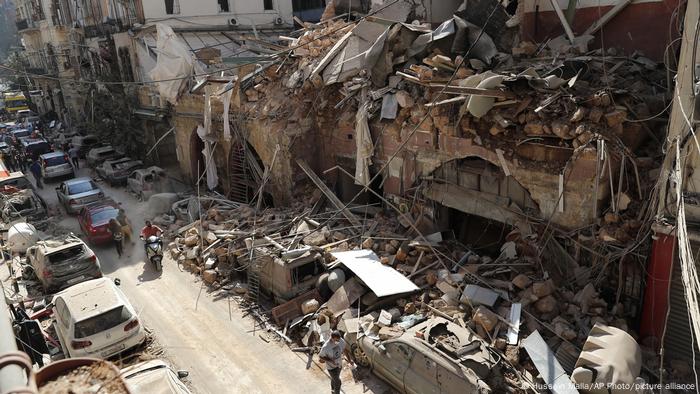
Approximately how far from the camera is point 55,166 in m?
24.9

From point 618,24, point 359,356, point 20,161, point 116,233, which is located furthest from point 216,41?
point 359,356

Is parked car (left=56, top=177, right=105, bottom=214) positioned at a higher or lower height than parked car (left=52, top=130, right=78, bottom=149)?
higher

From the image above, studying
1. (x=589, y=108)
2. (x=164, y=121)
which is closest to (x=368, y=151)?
(x=589, y=108)

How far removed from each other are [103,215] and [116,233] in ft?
4.33

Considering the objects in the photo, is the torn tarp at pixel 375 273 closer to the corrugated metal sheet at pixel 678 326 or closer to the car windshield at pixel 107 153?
the corrugated metal sheet at pixel 678 326

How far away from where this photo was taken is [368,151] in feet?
47.6

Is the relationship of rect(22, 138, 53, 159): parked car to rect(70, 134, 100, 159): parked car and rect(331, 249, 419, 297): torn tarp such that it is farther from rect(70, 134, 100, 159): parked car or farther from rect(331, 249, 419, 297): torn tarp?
rect(331, 249, 419, 297): torn tarp

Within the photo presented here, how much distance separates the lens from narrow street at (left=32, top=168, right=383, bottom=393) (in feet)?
32.7

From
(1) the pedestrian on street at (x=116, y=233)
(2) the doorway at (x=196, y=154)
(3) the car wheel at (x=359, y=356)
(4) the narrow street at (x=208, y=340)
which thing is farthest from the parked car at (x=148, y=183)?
(3) the car wheel at (x=359, y=356)

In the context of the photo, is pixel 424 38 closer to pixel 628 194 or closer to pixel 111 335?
pixel 628 194

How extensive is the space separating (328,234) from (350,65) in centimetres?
534

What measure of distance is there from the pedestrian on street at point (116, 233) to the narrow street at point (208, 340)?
20.6 inches

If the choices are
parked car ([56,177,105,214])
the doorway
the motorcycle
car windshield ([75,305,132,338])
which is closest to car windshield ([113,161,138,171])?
parked car ([56,177,105,214])

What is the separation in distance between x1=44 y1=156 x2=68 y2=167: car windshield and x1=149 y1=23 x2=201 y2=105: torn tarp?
8.11m
